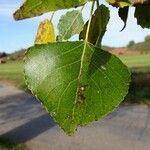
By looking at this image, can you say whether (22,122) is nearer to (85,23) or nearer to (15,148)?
(15,148)

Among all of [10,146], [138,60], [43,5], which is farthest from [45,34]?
[138,60]

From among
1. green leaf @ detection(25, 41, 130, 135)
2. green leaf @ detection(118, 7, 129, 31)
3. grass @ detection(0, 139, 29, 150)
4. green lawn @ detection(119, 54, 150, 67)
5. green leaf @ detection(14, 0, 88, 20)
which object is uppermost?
green leaf @ detection(14, 0, 88, 20)

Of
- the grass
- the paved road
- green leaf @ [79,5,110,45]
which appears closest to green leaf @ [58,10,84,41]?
green leaf @ [79,5,110,45]

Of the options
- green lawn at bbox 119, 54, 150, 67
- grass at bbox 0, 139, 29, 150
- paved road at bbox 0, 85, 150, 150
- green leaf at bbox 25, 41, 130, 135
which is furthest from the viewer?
green lawn at bbox 119, 54, 150, 67

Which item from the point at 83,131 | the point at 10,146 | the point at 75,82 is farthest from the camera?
the point at 83,131

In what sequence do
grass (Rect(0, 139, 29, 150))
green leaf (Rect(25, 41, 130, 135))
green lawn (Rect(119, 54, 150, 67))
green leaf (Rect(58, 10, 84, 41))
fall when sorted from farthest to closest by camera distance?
1. green lawn (Rect(119, 54, 150, 67))
2. grass (Rect(0, 139, 29, 150))
3. green leaf (Rect(58, 10, 84, 41))
4. green leaf (Rect(25, 41, 130, 135))

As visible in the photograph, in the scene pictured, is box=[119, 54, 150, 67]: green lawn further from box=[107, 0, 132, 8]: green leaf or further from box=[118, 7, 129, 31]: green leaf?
box=[107, 0, 132, 8]: green leaf

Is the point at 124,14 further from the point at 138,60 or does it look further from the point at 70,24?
the point at 138,60
